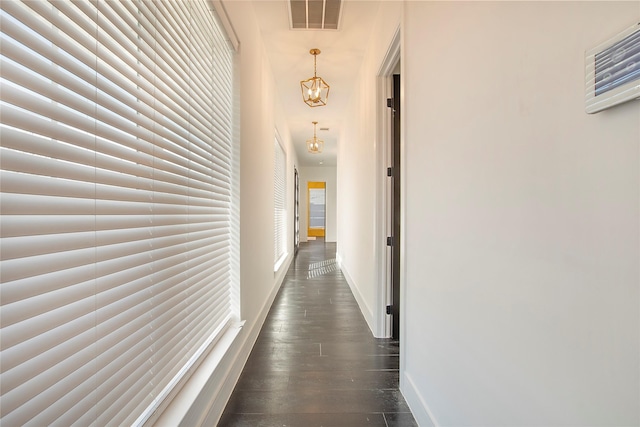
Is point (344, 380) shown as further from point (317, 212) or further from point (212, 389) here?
point (317, 212)

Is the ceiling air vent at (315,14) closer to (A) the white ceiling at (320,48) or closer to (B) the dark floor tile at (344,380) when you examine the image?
(A) the white ceiling at (320,48)

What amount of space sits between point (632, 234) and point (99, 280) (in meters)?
1.24

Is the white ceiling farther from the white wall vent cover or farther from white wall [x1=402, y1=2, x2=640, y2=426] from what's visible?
the white wall vent cover

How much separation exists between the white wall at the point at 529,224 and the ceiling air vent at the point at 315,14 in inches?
51.9

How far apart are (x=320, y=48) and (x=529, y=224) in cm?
309

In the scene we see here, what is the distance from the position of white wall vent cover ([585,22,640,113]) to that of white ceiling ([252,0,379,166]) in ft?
7.97

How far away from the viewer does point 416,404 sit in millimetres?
1739

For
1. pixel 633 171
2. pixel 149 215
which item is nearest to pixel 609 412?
pixel 633 171

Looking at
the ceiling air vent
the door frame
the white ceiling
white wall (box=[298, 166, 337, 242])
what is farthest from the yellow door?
the ceiling air vent

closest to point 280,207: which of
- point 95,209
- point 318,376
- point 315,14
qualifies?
point 315,14

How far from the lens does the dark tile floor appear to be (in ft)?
5.79

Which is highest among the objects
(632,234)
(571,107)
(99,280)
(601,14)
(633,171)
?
(601,14)

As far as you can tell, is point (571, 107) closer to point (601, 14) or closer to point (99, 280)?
point (601, 14)

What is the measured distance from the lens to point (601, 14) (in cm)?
65
